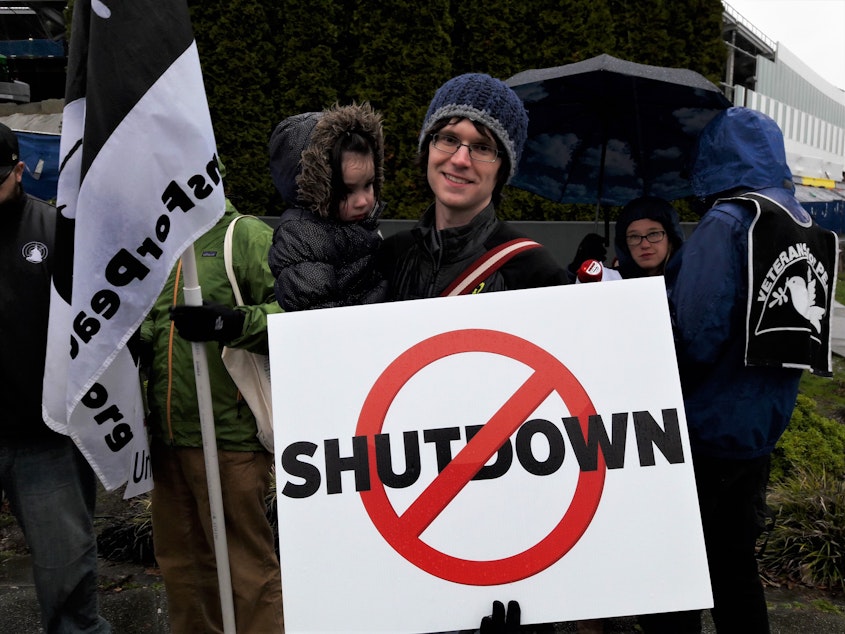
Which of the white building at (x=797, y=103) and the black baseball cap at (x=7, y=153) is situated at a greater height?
the white building at (x=797, y=103)

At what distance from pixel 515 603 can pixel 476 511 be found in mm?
184

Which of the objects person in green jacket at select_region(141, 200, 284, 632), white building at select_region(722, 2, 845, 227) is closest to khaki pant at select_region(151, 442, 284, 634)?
person in green jacket at select_region(141, 200, 284, 632)

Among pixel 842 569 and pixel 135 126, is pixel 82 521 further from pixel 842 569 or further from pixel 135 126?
pixel 842 569

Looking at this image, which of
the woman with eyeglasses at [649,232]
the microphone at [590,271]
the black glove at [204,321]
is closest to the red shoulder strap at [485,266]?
the black glove at [204,321]

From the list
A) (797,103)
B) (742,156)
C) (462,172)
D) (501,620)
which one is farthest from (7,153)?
(797,103)

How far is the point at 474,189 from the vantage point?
1.56 m

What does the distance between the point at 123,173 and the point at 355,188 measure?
599 millimetres

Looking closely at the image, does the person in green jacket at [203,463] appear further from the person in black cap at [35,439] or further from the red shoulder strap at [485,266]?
the red shoulder strap at [485,266]

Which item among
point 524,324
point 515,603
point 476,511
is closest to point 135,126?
point 524,324

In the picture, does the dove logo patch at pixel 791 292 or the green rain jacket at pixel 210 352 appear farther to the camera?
the green rain jacket at pixel 210 352

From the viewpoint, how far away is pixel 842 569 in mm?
3229

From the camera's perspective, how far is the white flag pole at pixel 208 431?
181 cm

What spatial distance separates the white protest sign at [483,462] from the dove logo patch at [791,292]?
0.87 meters

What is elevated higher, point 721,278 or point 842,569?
point 721,278
